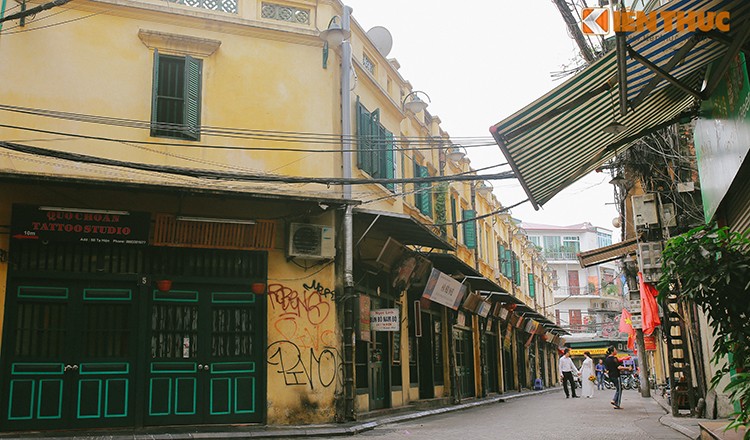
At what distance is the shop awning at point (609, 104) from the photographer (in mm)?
6629

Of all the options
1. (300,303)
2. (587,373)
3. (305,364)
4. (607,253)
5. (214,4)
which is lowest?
(587,373)

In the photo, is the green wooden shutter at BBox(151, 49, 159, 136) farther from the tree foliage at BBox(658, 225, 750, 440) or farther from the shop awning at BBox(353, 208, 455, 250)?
the tree foliage at BBox(658, 225, 750, 440)

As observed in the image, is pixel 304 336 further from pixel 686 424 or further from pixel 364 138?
pixel 686 424

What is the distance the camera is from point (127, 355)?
12.7 m

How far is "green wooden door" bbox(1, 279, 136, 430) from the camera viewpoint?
1188 centimetres

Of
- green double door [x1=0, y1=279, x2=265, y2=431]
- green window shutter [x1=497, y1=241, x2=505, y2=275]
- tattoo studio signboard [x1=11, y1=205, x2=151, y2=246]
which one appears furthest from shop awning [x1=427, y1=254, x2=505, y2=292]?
green window shutter [x1=497, y1=241, x2=505, y2=275]

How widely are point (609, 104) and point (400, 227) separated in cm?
835

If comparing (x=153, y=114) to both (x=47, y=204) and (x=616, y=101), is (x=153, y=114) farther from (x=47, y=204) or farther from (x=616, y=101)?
(x=616, y=101)

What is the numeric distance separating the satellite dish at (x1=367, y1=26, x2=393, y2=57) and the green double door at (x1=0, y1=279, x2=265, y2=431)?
8586mm

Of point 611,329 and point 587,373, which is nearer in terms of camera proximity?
point 587,373

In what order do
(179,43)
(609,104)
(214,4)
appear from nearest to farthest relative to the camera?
(609,104) → (179,43) → (214,4)

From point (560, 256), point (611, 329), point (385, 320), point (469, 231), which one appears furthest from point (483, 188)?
point (560, 256)

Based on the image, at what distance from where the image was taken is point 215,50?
46.5ft

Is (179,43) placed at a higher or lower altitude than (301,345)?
higher
